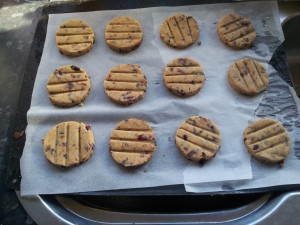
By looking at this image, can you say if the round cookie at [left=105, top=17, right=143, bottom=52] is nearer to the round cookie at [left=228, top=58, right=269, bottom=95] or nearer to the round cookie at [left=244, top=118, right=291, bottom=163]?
the round cookie at [left=228, top=58, right=269, bottom=95]

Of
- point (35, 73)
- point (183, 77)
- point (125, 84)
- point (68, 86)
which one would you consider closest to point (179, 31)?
point (183, 77)

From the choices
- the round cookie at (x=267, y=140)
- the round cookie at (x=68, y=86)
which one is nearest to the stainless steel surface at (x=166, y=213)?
the round cookie at (x=267, y=140)

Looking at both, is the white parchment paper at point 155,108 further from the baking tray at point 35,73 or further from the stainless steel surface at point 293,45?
the stainless steel surface at point 293,45

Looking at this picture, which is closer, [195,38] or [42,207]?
[42,207]

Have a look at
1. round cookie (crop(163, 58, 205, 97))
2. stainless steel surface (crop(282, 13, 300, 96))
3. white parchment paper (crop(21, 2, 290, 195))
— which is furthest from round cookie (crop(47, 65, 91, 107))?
stainless steel surface (crop(282, 13, 300, 96))

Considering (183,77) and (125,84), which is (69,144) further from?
(183,77)

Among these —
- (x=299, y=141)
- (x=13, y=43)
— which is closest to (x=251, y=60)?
(x=299, y=141)

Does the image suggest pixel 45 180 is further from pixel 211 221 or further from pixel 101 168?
pixel 211 221
